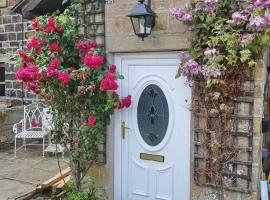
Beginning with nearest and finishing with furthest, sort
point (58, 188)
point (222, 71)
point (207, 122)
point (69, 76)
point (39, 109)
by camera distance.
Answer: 1. point (222, 71)
2. point (207, 122)
3. point (69, 76)
4. point (58, 188)
5. point (39, 109)

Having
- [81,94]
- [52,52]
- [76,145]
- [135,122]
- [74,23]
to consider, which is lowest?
[76,145]

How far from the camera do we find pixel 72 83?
4.97 meters

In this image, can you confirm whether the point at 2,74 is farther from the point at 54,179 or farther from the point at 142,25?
the point at 142,25

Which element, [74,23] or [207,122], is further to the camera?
[74,23]

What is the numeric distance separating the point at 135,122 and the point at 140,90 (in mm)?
464

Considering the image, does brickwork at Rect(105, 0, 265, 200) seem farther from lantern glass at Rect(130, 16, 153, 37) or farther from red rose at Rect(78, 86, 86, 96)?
red rose at Rect(78, 86, 86, 96)

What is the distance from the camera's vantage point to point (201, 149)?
4340 mm

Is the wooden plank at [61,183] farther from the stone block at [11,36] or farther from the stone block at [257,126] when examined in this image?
the stone block at [11,36]

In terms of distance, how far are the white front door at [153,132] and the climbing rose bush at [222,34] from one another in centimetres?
59

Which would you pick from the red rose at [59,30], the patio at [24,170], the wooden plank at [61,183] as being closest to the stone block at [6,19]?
the patio at [24,170]

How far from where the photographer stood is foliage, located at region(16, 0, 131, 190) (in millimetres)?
4738

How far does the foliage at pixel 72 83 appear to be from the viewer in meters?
4.74

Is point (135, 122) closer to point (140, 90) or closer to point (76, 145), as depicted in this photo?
point (140, 90)

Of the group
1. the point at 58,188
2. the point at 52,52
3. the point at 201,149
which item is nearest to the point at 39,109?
the point at 58,188
